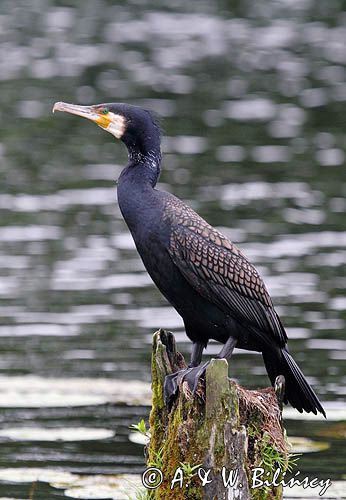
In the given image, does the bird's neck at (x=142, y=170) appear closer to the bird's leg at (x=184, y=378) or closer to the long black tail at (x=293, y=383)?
the bird's leg at (x=184, y=378)

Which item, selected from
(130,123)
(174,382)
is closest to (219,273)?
(174,382)

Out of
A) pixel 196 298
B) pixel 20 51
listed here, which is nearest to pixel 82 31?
pixel 20 51

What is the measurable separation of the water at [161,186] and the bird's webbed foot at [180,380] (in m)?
2.54

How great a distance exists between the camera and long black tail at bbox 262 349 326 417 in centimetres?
742

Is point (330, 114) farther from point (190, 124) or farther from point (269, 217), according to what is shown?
point (269, 217)

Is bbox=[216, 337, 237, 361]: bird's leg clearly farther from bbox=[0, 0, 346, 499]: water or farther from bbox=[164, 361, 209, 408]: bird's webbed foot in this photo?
bbox=[0, 0, 346, 499]: water

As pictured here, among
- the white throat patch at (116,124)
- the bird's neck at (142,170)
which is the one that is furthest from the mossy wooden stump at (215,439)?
the white throat patch at (116,124)

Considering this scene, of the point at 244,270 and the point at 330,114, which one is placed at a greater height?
the point at 244,270

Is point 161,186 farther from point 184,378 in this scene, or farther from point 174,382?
point 184,378

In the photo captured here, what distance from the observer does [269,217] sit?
16.2 m

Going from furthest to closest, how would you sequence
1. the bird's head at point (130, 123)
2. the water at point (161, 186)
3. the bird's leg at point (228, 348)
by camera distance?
the water at point (161, 186), the bird's head at point (130, 123), the bird's leg at point (228, 348)

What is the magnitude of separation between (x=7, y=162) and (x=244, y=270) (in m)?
11.6

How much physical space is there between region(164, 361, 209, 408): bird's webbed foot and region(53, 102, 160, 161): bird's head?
1.43 metres

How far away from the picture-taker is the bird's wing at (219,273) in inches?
292
